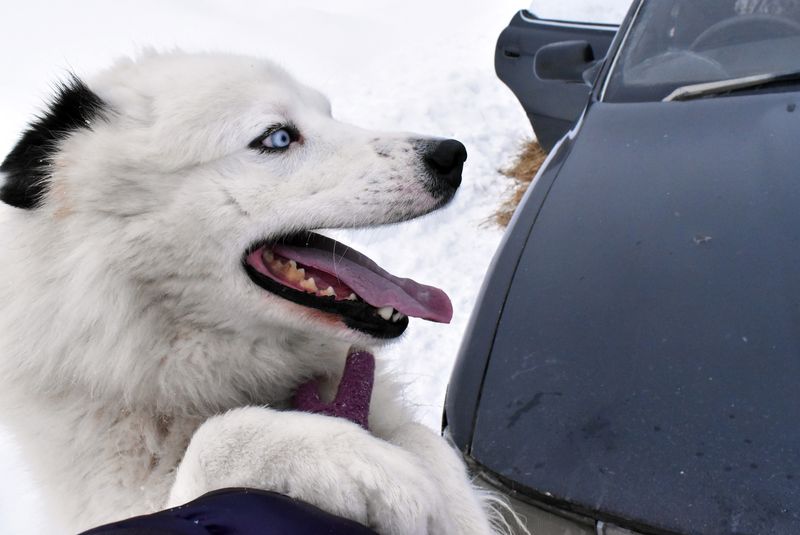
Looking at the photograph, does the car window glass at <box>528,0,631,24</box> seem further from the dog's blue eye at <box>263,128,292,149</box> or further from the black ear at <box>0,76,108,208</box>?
the black ear at <box>0,76,108,208</box>

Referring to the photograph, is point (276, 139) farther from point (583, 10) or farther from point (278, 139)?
point (583, 10)

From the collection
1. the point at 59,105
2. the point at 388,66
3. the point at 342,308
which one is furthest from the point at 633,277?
the point at 388,66

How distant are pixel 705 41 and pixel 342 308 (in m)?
2.34

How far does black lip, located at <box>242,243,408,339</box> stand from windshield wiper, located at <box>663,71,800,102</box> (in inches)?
66.5

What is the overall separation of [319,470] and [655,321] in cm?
101

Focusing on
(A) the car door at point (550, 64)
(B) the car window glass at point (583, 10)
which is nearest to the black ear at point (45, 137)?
(A) the car door at point (550, 64)

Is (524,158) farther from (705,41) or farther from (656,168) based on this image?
(656,168)

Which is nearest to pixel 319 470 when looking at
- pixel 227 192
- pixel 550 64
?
pixel 227 192

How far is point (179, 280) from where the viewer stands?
1.58 metres

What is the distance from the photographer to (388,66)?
353 inches

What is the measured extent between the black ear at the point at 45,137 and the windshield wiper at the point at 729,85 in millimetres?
2116

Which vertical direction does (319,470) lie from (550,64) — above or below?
above

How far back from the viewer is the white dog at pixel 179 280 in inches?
58.9

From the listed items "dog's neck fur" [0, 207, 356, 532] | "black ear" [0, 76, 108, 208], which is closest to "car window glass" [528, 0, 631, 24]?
"black ear" [0, 76, 108, 208]
